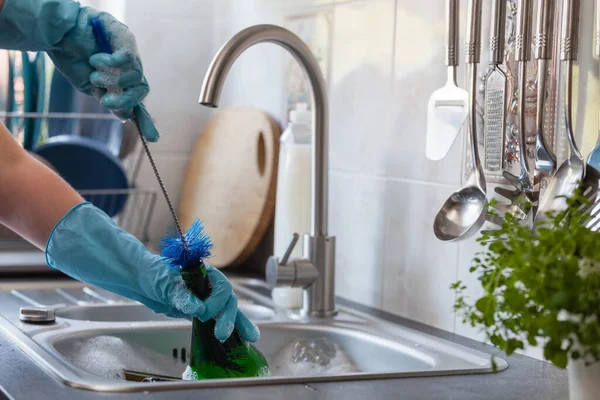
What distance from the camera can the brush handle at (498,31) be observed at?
3.59ft

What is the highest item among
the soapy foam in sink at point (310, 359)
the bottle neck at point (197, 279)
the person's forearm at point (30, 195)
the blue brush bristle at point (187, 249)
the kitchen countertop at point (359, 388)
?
the person's forearm at point (30, 195)

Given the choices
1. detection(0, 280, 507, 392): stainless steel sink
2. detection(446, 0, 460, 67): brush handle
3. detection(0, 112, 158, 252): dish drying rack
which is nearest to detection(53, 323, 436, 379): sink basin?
detection(0, 280, 507, 392): stainless steel sink

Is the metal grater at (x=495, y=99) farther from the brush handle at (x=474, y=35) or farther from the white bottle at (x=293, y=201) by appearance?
the white bottle at (x=293, y=201)

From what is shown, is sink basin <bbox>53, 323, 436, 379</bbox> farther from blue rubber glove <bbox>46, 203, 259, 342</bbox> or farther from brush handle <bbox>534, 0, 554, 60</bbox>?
brush handle <bbox>534, 0, 554, 60</bbox>

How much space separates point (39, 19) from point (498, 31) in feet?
1.80

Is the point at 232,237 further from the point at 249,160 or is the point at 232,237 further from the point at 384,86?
the point at 384,86

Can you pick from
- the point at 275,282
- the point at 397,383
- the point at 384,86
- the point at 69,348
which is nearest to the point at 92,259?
the point at 69,348

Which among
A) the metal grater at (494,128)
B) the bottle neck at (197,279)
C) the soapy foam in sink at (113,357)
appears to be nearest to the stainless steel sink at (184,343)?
the soapy foam in sink at (113,357)

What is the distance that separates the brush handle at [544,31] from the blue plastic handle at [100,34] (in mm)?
505

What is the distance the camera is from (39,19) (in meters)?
1.13

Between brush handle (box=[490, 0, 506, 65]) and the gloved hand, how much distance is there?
42cm

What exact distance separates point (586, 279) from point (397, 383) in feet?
1.17

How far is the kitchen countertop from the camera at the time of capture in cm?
88

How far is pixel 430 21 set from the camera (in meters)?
1.31
